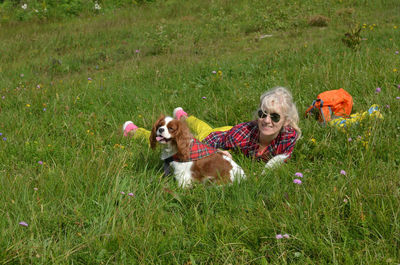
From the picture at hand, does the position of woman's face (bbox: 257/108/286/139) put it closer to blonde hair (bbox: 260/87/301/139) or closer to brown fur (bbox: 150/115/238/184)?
blonde hair (bbox: 260/87/301/139)

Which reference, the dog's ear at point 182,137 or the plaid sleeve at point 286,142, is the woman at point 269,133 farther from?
the dog's ear at point 182,137

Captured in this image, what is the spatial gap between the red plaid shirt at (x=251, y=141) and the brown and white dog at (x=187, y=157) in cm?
53

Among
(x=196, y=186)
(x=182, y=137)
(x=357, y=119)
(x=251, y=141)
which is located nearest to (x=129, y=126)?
(x=251, y=141)

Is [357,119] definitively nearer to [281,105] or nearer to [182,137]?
[281,105]

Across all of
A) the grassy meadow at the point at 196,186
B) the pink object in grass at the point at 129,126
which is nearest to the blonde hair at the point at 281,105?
the grassy meadow at the point at 196,186

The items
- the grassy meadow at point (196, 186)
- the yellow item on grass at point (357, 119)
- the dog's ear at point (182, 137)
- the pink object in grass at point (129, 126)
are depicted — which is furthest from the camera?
the pink object in grass at point (129, 126)

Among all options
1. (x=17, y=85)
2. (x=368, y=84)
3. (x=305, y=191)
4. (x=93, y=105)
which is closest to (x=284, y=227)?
(x=305, y=191)

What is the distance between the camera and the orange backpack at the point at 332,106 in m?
4.44

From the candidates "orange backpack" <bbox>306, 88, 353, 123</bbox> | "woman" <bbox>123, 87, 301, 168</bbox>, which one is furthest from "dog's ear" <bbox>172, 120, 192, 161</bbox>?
"orange backpack" <bbox>306, 88, 353, 123</bbox>

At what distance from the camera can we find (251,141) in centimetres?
416

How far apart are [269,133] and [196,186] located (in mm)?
1049

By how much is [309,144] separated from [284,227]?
163 cm

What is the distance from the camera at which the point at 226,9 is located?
12680 mm

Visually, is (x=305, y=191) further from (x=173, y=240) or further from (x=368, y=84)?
(x=368, y=84)
